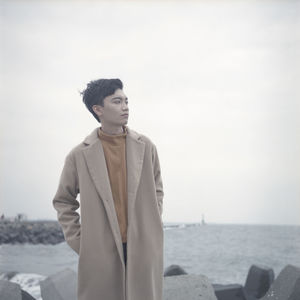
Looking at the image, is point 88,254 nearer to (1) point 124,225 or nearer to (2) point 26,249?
(1) point 124,225

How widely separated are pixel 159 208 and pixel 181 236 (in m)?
26.4

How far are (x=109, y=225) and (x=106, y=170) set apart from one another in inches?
12.8

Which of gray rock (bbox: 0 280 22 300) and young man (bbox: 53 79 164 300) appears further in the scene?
gray rock (bbox: 0 280 22 300)

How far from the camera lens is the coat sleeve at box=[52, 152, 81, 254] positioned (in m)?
2.35

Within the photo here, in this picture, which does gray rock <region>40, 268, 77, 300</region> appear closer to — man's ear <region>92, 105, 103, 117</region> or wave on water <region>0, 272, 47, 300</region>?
man's ear <region>92, 105, 103, 117</region>

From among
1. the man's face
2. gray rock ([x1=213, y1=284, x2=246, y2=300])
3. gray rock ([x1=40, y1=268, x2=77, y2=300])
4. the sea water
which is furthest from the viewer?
the sea water

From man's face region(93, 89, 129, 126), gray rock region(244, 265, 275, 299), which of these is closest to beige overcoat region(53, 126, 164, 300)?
man's face region(93, 89, 129, 126)

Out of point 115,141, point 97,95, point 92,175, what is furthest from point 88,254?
point 97,95

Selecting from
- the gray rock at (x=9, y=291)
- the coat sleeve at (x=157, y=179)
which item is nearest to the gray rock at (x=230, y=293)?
the gray rock at (x=9, y=291)

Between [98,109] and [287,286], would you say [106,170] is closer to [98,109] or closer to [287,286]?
[98,109]

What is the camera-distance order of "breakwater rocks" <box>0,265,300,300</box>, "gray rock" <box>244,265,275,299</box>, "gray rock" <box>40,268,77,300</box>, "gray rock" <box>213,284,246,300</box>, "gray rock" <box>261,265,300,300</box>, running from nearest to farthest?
"breakwater rocks" <box>0,265,300,300</box>, "gray rock" <box>261,265,300,300</box>, "gray rock" <box>40,268,77,300</box>, "gray rock" <box>213,284,246,300</box>, "gray rock" <box>244,265,275,299</box>

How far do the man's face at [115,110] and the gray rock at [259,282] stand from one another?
4798 mm

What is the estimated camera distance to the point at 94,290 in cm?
220

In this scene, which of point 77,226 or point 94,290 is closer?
point 94,290
